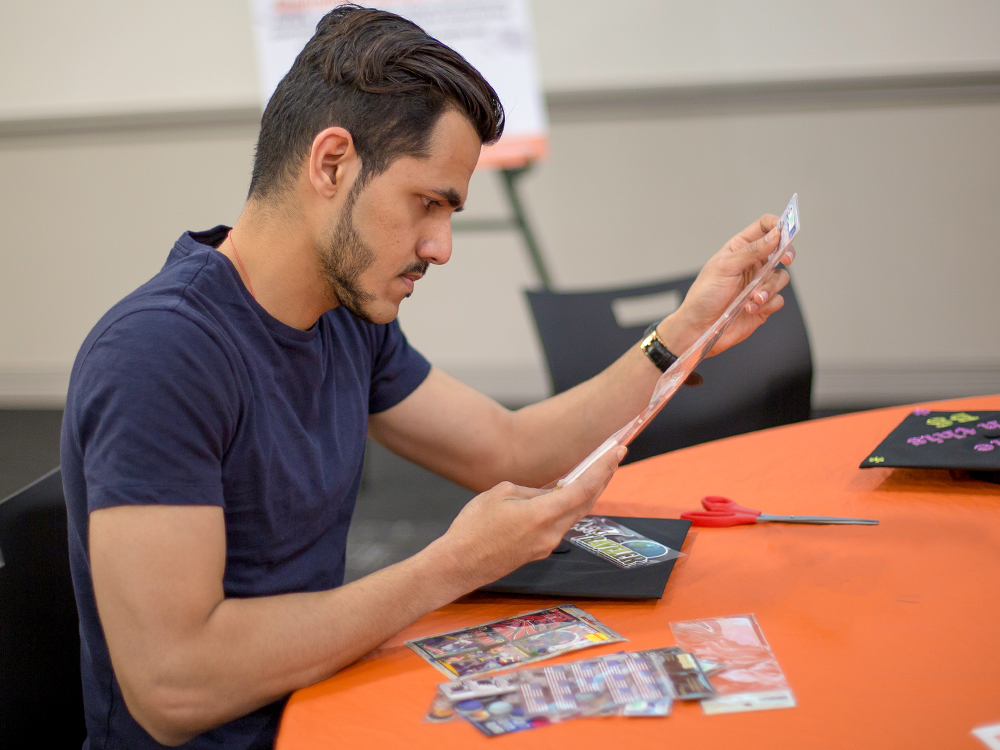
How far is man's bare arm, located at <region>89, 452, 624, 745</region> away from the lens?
0.72m

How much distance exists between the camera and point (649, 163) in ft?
10.9

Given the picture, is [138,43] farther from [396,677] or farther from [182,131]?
[396,677]

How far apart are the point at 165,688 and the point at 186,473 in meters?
0.18

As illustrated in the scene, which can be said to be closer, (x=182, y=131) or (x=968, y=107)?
(x=968, y=107)

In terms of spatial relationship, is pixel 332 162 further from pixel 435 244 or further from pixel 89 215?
pixel 89 215

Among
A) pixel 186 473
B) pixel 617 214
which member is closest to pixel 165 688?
pixel 186 473

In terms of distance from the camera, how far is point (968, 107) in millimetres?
3098

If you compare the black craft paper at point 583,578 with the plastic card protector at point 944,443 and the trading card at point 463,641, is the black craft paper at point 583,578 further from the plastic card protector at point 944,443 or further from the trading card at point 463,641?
the plastic card protector at point 944,443

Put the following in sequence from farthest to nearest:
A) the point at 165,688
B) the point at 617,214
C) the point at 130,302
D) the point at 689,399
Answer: the point at 617,214 → the point at 689,399 → the point at 130,302 → the point at 165,688

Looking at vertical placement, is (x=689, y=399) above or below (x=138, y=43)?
below

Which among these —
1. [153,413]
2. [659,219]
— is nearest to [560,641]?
[153,413]

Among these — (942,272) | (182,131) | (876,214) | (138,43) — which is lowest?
(942,272)

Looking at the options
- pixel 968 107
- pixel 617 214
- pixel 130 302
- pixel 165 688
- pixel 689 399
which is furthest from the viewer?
pixel 617 214

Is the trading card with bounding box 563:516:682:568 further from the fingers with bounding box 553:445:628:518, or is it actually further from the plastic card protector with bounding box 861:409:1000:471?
the plastic card protector with bounding box 861:409:1000:471
